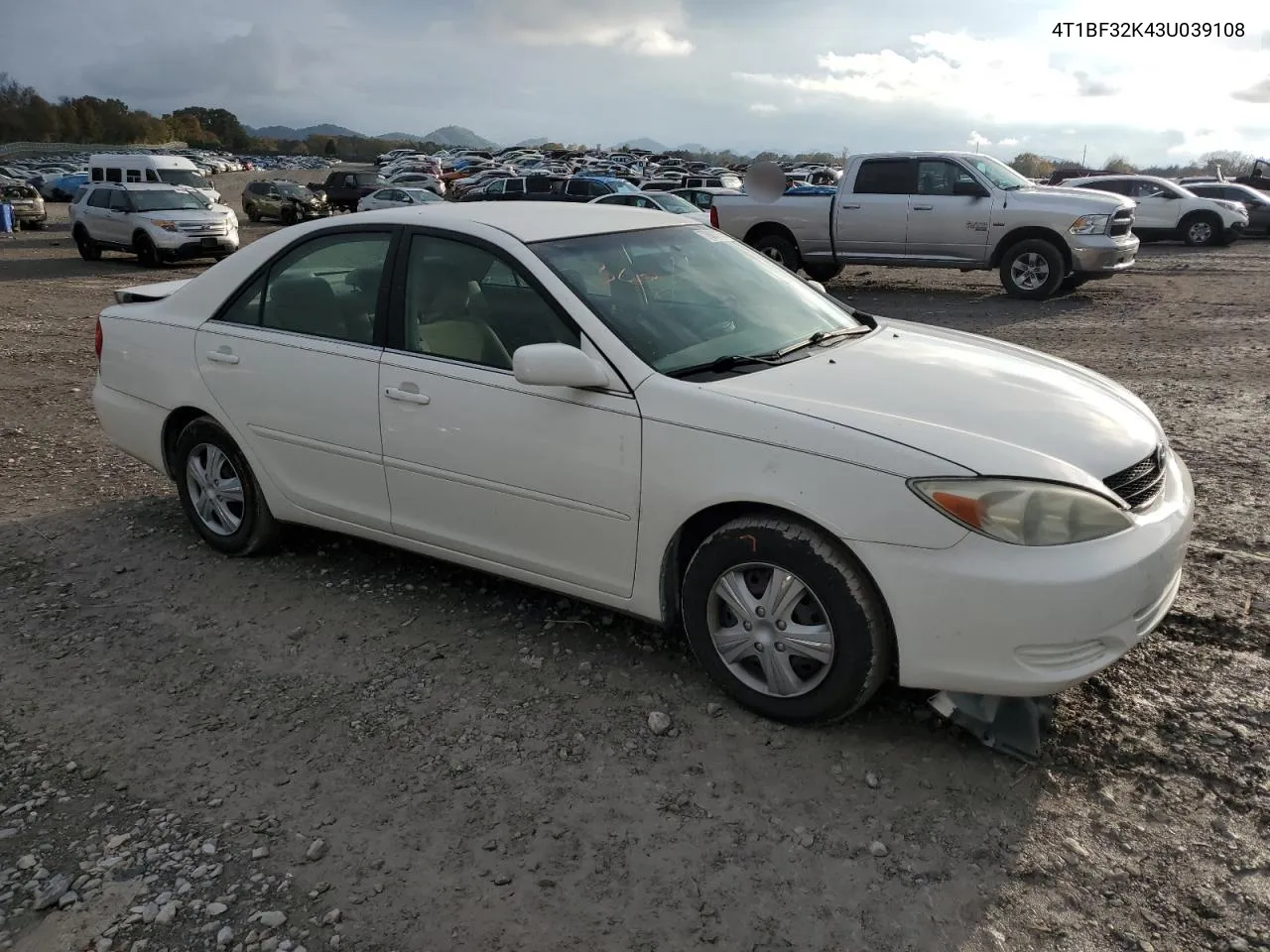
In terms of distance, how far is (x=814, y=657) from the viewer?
3178 millimetres

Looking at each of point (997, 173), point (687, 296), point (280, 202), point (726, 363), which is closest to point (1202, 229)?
point (997, 173)

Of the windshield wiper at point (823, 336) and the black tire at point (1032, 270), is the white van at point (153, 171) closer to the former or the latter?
the black tire at point (1032, 270)

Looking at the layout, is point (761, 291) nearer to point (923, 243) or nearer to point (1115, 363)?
point (1115, 363)

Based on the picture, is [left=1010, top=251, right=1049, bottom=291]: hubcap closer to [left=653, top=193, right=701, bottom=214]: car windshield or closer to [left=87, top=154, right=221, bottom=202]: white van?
[left=653, top=193, right=701, bottom=214]: car windshield

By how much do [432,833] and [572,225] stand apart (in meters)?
2.40

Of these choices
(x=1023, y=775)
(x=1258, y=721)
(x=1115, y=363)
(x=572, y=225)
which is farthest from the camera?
(x=1115, y=363)

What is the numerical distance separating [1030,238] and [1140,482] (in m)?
11.3

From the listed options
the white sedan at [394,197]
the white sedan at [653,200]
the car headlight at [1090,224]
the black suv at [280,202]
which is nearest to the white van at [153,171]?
the white sedan at [394,197]

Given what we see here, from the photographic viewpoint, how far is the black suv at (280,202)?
109 ft

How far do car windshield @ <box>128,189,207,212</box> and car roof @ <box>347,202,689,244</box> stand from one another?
17771mm

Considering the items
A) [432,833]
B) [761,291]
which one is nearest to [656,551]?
[432,833]

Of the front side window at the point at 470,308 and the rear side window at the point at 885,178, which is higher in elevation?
the rear side window at the point at 885,178

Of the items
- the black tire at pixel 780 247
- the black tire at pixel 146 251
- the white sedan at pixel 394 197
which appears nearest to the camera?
the black tire at pixel 780 247

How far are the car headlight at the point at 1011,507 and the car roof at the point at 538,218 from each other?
1.83 m
